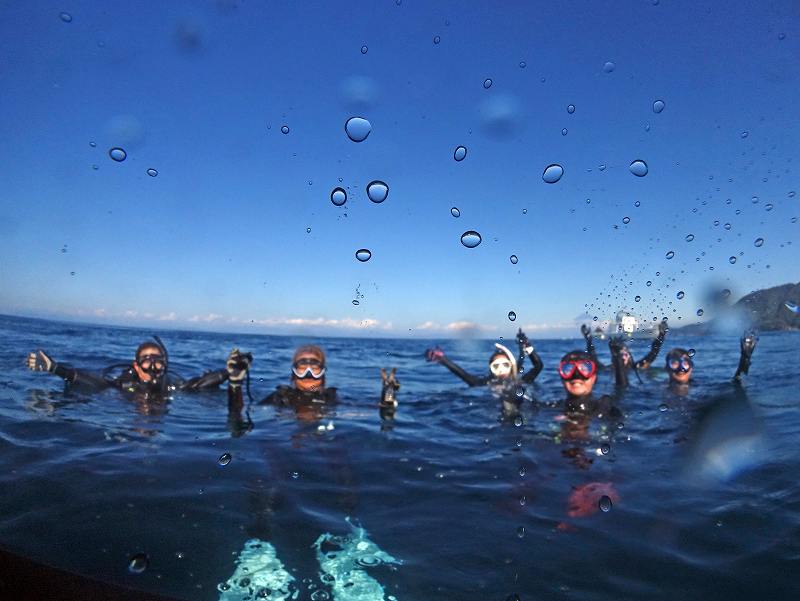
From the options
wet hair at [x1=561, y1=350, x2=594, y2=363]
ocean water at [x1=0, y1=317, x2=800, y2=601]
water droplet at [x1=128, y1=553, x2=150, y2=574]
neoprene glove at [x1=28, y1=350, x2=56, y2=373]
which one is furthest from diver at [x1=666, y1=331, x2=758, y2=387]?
neoprene glove at [x1=28, y1=350, x2=56, y2=373]

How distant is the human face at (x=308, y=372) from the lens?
723 centimetres

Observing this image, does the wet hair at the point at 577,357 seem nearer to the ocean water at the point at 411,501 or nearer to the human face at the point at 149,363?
the ocean water at the point at 411,501

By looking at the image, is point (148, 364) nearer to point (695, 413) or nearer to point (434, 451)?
point (434, 451)

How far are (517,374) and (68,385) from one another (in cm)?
839

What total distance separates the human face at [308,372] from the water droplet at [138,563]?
456cm

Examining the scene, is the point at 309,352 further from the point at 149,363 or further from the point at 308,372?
the point at 149,363

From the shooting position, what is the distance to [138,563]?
2.60 m

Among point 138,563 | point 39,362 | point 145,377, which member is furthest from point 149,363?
point 138,563

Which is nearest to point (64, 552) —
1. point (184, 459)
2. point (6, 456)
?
point (184, 459)

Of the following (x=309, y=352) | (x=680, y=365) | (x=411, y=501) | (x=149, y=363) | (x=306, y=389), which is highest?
(x=309, y=352)

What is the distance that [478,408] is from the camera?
8.35 metres

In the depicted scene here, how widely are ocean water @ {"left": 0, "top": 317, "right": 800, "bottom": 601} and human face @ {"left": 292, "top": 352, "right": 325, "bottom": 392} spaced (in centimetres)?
76

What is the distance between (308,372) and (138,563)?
15.2ft

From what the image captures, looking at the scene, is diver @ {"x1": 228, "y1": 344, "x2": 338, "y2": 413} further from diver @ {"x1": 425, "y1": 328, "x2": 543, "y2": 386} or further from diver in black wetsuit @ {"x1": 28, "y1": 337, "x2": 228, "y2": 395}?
diver @ {"x1": 425, "y1": 328, "x2": 543, "y2": 386}
